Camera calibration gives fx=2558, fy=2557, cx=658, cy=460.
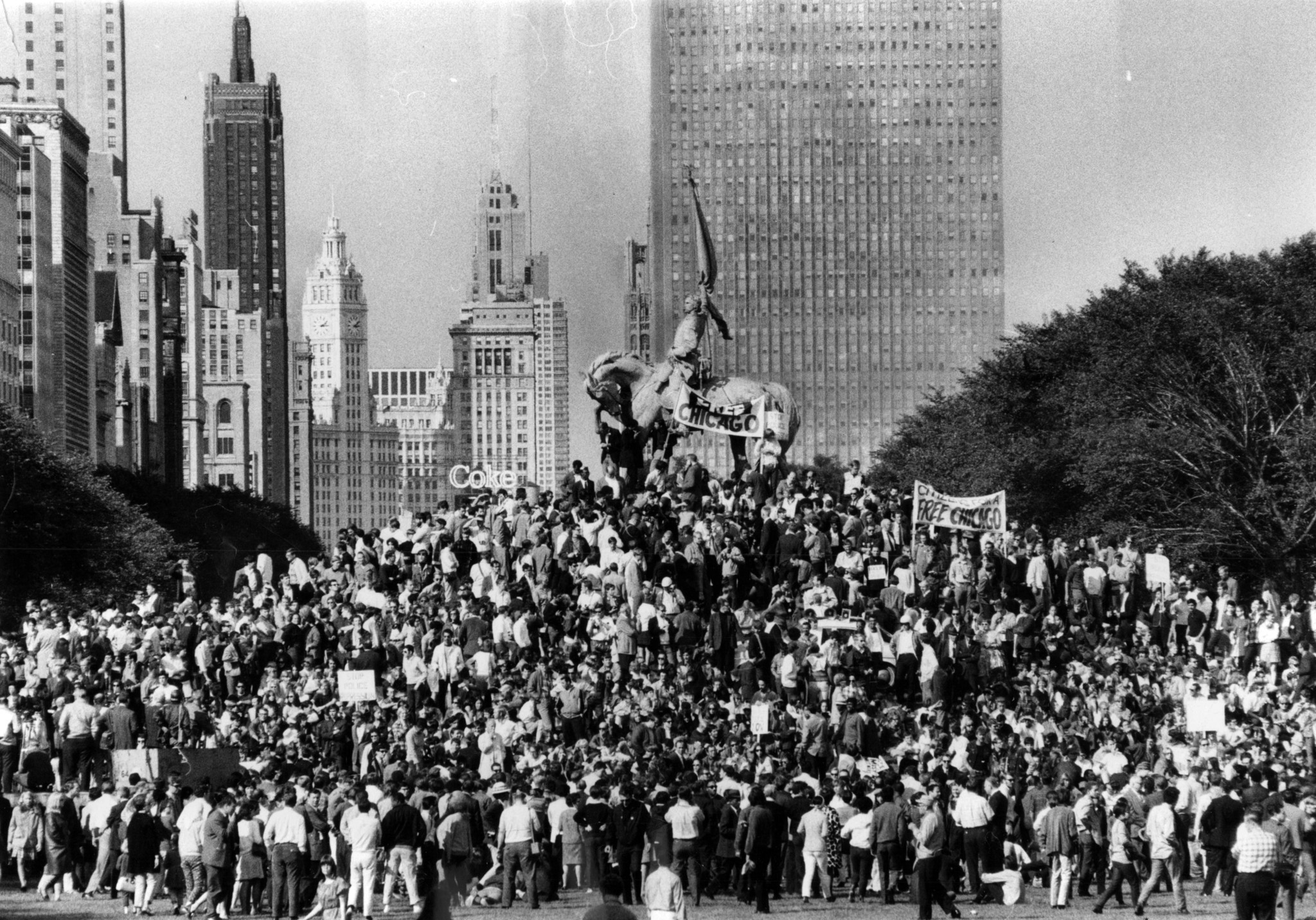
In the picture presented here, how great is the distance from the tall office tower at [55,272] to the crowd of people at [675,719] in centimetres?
12334

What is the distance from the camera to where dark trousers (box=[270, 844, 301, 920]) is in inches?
1329

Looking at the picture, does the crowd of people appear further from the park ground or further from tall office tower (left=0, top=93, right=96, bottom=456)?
tall office tower (left=0, top=93, right=96, bottom=456)

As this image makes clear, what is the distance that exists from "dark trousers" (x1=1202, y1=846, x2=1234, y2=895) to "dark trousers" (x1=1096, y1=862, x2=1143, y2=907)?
1160 millimetres

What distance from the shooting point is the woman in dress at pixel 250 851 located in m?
34.2

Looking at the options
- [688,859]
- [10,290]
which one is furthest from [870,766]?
[10,290]

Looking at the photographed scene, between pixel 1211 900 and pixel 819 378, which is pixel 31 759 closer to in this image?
pixel 1211 900

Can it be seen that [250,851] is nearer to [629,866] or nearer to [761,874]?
[629,866]

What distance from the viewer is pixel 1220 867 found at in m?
34.9

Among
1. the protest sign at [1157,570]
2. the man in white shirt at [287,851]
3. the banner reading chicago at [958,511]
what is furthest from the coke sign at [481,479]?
the man in white shirt at [287,851]

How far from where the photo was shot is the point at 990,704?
4434cm

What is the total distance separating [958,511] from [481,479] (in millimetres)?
11702

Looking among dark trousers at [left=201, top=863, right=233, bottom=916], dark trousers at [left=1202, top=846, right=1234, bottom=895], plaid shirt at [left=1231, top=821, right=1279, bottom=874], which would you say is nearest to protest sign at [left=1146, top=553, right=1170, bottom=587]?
A: dark trousers at [left=1202, top=846, right=1234, bottom=895]

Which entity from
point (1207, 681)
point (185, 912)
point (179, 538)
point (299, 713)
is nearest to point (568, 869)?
point (185, 912)

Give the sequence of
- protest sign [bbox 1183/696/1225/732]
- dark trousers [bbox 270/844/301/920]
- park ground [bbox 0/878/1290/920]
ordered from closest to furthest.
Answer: dark trousers [bbox 270/844/301/920] < park ground [bbox 0/878/1290/920] < protest sign [bbox 1183/696/1225/732]
